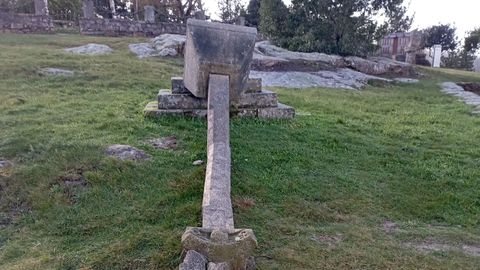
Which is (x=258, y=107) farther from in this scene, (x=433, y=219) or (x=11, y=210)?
(x=11, y=210)

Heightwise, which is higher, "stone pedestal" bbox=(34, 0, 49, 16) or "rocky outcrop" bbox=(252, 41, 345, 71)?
"stone pedestal" bbox=(34, 0, 49, 16)

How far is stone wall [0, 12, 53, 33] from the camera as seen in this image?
18.2 metres

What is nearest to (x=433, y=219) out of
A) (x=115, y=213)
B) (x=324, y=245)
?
(x=324, y=245)

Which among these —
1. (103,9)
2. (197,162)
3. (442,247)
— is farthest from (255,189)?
(103,9)

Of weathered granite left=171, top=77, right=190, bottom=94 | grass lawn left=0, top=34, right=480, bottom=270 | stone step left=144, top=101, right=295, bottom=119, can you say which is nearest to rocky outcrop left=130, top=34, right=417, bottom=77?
grass lawn left=0, top=34, right=480, bottom=270

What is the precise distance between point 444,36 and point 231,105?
2703 centimetres

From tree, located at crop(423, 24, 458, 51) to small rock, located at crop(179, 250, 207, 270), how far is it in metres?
30.1

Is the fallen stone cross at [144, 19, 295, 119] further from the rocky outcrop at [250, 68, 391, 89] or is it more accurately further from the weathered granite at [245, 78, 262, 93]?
the rocky outcrop at [250, 68, 391, 89]

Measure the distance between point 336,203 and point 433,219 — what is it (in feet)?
3.06

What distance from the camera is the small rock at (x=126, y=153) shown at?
4777mm

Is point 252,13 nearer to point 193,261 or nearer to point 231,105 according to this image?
point 231,105

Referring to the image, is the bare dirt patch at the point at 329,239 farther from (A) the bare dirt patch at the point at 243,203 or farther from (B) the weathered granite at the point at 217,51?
(B) the weathered granite at the point at 217,51

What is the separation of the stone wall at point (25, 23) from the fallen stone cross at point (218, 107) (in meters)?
14.9

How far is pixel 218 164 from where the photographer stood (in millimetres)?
3875
